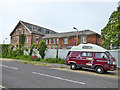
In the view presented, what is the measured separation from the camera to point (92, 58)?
9.90m

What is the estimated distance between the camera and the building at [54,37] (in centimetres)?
2675

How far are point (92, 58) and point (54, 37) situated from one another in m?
22.7

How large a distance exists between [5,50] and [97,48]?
27911mm

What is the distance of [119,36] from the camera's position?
48.2 ft

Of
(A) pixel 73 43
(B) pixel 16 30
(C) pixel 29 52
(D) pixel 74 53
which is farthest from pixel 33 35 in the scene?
(D) pixel 74 53

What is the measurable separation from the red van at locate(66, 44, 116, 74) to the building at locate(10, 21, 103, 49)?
1506 cm

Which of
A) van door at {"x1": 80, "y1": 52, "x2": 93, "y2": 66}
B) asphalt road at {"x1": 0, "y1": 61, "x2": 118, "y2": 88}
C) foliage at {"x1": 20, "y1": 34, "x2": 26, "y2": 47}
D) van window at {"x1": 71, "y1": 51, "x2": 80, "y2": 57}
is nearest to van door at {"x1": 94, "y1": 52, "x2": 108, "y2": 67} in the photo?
van door at {"x1": 80, "y1": 52, "x2": 93, "y2": 66}

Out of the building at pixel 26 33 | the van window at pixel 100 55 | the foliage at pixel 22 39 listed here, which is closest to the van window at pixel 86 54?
the van window at pixel 100 55

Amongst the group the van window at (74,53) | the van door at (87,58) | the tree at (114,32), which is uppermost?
the tree at (114,32)

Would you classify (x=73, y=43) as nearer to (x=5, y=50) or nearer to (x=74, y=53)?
(x=74, y=53)

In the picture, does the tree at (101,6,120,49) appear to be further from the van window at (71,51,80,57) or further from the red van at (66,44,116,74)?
the van window at (71,51,80,57)

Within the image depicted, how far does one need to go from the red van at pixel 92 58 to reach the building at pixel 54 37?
15.1 metres

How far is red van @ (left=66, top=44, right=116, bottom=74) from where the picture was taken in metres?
9.23

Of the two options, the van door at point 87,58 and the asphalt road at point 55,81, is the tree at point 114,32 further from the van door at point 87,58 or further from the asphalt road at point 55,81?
the asphalt road at point 55,81
